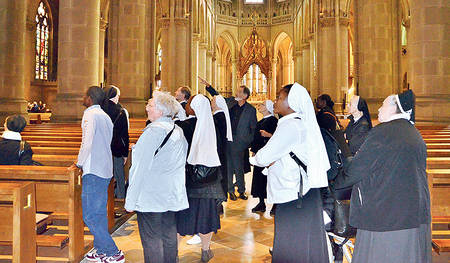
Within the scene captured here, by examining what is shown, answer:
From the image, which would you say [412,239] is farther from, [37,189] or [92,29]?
[92,29]

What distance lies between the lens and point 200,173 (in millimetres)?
3586

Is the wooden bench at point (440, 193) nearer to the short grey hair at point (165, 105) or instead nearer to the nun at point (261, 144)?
the short grey hair at point (165, 105)

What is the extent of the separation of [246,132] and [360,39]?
7337mm

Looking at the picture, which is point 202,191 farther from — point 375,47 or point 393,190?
point 375,47

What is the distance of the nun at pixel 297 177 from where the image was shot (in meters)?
2.77

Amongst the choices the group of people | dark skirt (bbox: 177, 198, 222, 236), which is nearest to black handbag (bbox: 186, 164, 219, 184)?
the group of people

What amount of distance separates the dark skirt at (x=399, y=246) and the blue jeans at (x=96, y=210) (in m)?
2.40

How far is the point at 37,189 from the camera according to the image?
12.8 ft

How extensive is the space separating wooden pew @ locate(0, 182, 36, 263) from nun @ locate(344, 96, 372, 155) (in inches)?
128

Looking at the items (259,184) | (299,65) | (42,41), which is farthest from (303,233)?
(299,65)

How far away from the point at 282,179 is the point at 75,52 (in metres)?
8.43

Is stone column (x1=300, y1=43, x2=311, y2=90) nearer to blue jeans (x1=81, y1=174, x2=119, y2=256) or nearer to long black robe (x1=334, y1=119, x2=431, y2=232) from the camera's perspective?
blue jeans (x1=81, y1=174, x2=119, y2=256)

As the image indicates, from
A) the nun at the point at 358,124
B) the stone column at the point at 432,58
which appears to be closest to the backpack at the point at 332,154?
the nun at the point at 358,124

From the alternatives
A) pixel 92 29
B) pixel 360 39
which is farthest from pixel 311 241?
pixel 360 39
